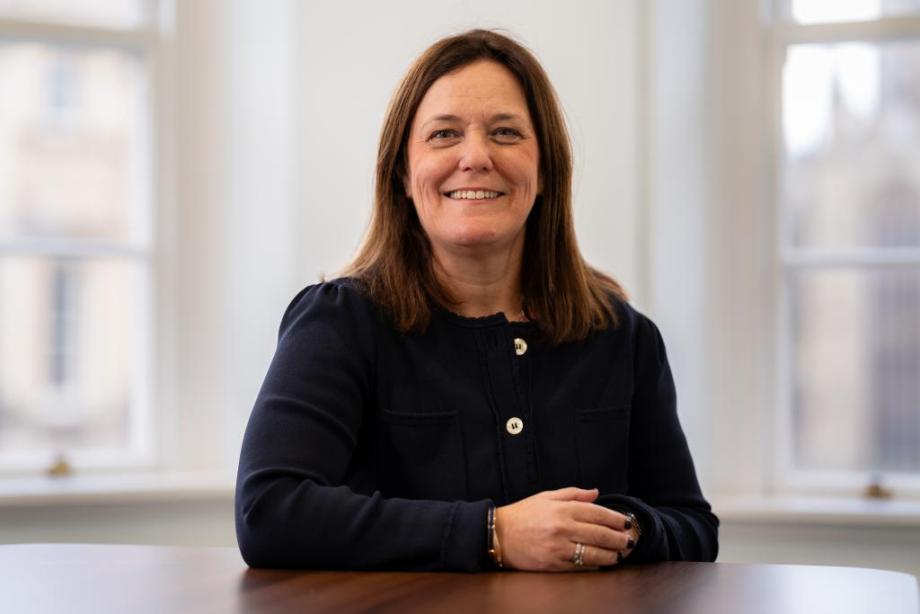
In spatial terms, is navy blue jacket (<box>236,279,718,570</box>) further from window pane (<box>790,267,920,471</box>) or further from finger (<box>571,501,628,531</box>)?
window pane (<box>790,267,920,471</box>)

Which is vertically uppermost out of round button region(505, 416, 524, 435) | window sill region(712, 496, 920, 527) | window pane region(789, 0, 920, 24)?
window pane region(789, 0, 920, 24)

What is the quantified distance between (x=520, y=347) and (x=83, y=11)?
185 centimetres

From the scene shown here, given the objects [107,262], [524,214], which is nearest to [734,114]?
[524,214]

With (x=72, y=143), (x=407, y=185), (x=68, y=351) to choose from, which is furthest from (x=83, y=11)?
(x=407, y=185)

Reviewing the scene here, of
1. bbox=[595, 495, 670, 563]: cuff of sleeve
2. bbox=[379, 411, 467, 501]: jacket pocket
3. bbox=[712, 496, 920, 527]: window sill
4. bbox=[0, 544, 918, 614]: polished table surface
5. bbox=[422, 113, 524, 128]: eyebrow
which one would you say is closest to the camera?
bbox=[0, 544, 918, 614]: polished table surface

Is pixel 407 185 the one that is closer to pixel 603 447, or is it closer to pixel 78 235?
pixel 603 447

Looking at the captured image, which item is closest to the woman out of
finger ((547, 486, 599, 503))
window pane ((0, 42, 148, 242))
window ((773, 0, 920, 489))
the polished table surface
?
finger ((547, 486, 599, 503))

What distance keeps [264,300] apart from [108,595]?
69.8 inches

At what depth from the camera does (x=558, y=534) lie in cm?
161

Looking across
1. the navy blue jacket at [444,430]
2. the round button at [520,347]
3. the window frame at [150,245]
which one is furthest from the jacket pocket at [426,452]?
the window frame at [150,245]

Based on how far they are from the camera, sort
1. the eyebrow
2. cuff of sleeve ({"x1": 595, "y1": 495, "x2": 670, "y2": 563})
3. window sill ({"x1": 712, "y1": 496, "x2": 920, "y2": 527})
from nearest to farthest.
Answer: cuff of sleeve ({"x1": 595, "y1": 495, "x2": 670, "y2": 563}), the eyebrow, window sill ({"x1": 712, "y1": 496, "x2": 920, "y2": 527})

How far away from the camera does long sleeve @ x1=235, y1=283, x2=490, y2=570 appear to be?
64.5 inches

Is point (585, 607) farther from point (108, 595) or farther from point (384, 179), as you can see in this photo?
point (384, 179)

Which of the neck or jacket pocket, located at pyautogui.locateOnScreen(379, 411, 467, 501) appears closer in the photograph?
jacket pocket, located at pyautogui.locateOnScreen(379, 411, 467, 501)
